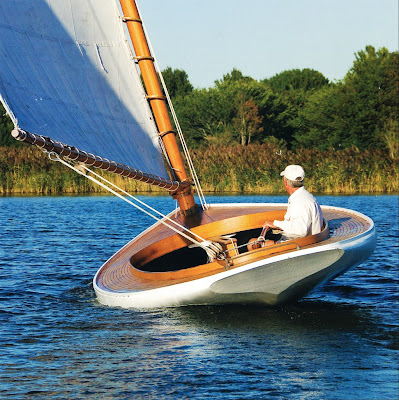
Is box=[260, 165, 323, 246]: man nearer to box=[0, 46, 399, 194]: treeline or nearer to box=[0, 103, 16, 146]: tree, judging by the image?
box=[0, 46, 399, 194]: treeline

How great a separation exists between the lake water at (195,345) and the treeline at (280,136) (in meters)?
17.5

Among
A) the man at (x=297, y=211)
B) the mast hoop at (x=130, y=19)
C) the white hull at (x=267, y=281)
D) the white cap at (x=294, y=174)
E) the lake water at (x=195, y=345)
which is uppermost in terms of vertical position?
the mast hoop at (x=130, y=19)

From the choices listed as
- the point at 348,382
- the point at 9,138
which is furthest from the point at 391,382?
the point at 9,138

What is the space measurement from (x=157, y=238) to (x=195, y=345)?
3599 mm

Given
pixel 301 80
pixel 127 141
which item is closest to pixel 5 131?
pixel 301 80

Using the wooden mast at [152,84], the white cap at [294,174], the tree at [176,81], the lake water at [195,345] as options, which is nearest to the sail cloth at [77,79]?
the wooden mast at [152,84]

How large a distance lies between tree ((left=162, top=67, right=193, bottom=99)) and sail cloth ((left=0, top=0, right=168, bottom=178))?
63.1 meters

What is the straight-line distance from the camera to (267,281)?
26.2ft

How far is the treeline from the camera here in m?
29.6

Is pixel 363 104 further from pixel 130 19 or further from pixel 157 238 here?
pixel 130 19

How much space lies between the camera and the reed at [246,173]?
29.2m

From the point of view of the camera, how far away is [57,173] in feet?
97.3

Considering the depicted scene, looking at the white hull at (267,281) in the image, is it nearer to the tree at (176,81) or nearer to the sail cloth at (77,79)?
the sail cloth at (77,79)

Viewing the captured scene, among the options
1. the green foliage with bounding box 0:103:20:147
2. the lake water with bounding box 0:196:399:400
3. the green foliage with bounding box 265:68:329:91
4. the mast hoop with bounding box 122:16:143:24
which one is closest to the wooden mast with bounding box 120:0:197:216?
the mast hoop with bounding box 122:16:143:24
